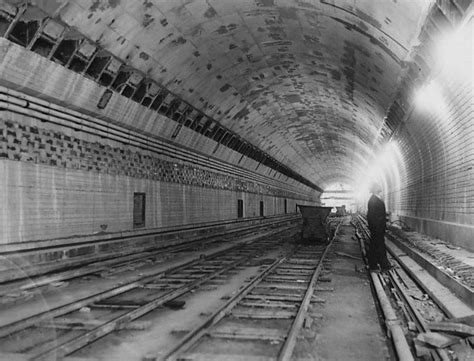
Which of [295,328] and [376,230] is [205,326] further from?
[376,230]

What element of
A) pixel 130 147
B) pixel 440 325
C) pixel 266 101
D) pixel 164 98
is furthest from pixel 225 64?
pixel 440 325

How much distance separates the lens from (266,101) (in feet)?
63.5

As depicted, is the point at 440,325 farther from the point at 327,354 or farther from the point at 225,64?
the point at 225,64

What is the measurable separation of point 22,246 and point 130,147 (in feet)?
16.3

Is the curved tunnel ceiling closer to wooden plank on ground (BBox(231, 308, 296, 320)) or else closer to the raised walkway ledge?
the raised walkway ledge

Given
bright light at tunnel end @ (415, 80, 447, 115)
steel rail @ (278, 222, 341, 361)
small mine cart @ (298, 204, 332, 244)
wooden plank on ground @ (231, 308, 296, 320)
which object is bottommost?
wooden plank on ground @ (231, 308, 296, 320)

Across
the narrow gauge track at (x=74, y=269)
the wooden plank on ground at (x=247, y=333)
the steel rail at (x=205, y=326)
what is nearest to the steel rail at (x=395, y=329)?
the wooden plank on ground at (x=247, y=333)

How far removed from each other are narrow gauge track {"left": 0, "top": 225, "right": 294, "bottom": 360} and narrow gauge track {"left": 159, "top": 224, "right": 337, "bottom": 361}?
Answer: 0.97 meters

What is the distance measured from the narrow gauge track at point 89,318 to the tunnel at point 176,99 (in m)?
0.24

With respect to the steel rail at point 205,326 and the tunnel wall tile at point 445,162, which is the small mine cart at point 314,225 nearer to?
the tunnel wall tile at point 445,162

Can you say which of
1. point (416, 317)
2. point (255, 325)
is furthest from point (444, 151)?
point (255, 325)

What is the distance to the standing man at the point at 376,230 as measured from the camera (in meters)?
10.4

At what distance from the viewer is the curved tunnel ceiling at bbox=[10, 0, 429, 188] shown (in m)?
9.19

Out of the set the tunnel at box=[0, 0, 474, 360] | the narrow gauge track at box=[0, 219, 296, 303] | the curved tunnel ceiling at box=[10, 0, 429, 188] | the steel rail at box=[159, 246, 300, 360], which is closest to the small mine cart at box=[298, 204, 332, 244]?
the tunnel at box=[0, 0, 474, 360]
